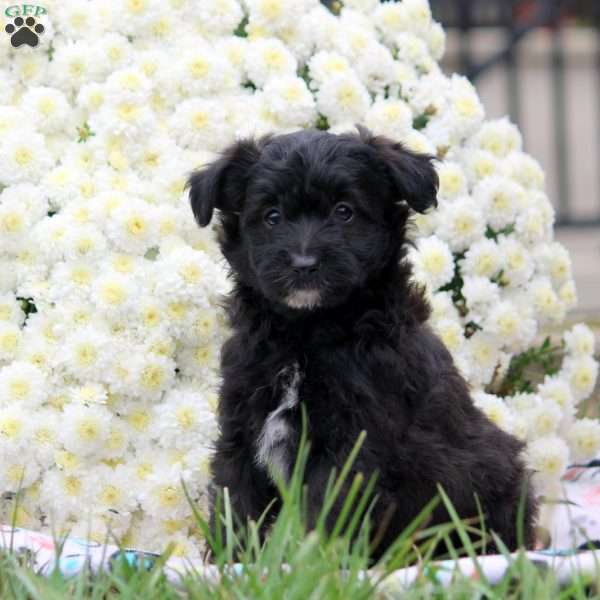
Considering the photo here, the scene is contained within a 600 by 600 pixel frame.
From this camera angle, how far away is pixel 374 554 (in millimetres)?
3453

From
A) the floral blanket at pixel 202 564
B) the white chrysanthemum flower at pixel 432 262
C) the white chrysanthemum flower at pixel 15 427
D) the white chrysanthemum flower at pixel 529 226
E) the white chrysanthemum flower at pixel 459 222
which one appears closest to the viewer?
the floral blanket at pixel 202 564

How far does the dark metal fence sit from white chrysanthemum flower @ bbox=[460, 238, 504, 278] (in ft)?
14.8

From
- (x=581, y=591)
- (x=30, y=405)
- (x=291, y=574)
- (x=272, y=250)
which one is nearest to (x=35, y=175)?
(x=30, y=405)

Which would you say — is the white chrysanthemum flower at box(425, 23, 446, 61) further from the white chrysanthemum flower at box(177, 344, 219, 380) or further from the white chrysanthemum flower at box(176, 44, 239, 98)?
the white chrysanthemum flower at box(177, 344, 219, 380)

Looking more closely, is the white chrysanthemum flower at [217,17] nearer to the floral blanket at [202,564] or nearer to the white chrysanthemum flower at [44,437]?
the white chrysanthemum flower at [44,437]

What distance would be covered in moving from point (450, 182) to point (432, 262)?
0.99ft

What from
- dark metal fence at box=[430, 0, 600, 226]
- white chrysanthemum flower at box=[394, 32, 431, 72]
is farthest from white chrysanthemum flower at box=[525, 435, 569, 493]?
dark metal fence at box=[430, 0, 600, 226]

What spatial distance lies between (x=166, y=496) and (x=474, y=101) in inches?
68.2

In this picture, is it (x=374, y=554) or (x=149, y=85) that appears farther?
(x=149, y=85)

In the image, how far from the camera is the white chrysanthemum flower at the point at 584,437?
4.59 metres

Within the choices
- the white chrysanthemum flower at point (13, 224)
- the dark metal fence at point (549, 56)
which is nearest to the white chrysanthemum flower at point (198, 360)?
the white chrysanthemum flower at point (13, 224)

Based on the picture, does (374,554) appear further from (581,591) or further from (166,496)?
(581,591)

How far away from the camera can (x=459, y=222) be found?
167 inches

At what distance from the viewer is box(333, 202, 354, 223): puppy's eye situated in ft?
11.1
